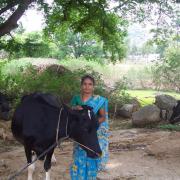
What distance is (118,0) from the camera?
31.5ft

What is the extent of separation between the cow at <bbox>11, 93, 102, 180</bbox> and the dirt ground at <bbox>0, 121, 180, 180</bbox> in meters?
0.94

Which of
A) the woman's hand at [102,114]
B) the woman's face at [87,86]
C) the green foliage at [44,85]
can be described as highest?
the woman's face at [87,86]

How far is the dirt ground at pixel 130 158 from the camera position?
5508 millimetres

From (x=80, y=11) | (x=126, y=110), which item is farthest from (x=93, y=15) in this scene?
(x=126, y=110)

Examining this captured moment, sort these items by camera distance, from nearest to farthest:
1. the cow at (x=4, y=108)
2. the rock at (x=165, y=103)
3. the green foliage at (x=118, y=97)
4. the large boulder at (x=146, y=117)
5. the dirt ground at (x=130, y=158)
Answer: the dirt ground at (x=130, y=158) → the cow at (x=4, y=108) → the large boulder at (x=146, y=117) → the rock at (x=165, y=103) → the green foliage at (x=118, y=97)

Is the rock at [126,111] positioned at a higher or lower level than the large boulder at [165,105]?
lower

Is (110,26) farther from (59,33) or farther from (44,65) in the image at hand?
(44,65)

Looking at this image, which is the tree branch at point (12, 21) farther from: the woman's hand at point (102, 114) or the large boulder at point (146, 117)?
the large boulder at point (146, 117)

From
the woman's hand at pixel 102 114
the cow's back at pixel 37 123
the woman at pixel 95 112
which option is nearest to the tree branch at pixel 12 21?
the cow's back at pixel 37 123

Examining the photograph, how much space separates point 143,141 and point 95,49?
1701cm

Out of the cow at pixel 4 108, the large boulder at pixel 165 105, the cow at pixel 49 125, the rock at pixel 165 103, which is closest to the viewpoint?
the cow at pixel 49 125

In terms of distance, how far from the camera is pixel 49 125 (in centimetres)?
436

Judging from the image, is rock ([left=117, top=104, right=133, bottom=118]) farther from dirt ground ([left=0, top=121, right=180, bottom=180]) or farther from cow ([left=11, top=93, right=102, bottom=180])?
cow ([left=11, top=93, right=102, bottom=180])

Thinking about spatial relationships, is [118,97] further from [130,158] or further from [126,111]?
[130,158]
